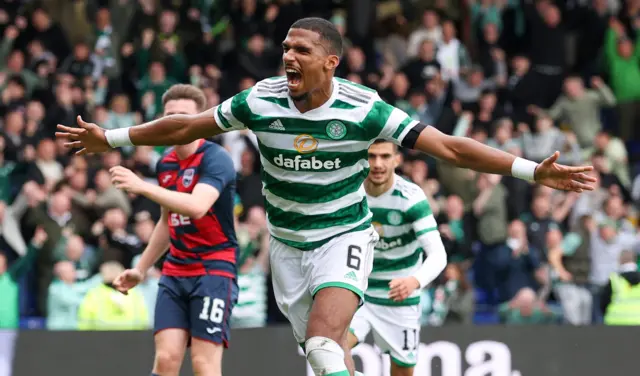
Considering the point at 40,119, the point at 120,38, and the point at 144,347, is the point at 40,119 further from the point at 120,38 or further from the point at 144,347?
the point at 144,347

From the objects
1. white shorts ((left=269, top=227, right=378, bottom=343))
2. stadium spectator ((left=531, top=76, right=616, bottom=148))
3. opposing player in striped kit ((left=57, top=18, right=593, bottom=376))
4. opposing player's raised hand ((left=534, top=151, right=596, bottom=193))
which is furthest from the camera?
stadium spectator ((left=531, top=76, right=616, bottom=148))

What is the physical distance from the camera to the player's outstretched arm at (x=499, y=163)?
6902mm

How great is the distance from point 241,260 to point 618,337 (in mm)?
4106

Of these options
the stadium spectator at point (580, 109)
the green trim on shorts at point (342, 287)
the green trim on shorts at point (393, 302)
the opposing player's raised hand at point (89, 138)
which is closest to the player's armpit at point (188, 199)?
the opposing player's raised hand at point (89, 138)

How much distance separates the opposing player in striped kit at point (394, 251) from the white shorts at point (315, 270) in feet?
5.46

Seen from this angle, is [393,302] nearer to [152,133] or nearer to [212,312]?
[212,312]

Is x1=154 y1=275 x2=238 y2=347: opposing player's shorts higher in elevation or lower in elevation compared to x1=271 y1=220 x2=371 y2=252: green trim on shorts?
lower

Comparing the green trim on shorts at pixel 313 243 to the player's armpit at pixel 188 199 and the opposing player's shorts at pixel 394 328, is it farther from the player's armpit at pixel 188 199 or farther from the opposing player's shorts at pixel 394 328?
the opposing player's shorts at pixel 394 328

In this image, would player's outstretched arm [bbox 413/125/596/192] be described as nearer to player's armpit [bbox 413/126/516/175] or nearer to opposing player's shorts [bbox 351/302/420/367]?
player's armpit [bbox 413/126/516/175]

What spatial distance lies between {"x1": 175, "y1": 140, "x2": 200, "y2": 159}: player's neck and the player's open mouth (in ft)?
5.58

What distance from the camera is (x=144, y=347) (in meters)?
11.6

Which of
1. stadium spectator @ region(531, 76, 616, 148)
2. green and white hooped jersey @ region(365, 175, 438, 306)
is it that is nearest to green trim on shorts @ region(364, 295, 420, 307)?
green and white hooped jersey @ region(365, 175, 438, 306)

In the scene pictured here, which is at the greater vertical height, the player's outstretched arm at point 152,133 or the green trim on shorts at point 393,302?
the player's outstretched arm at point 152,133

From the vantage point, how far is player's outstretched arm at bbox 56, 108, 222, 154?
24.6 feet
